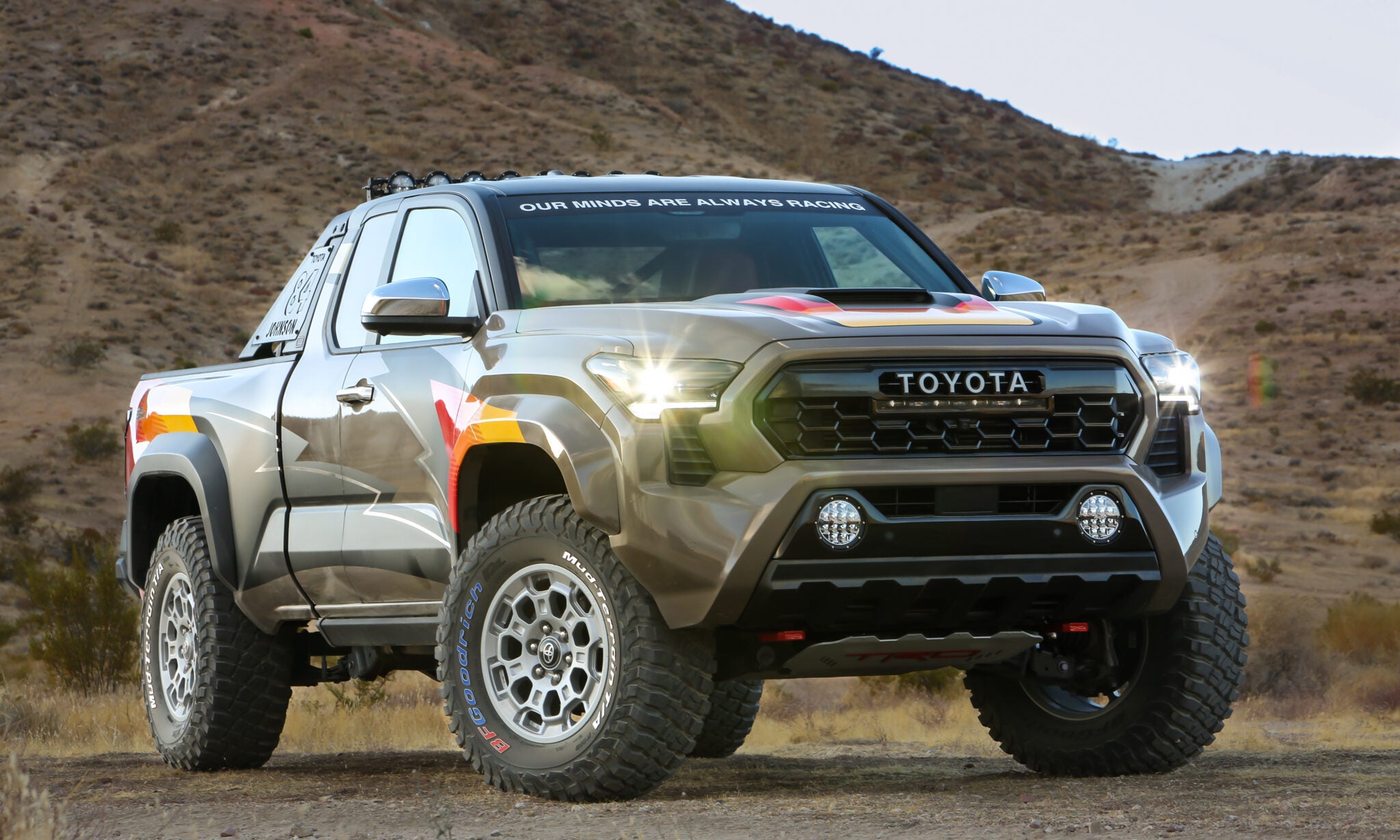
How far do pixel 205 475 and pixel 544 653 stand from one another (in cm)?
256

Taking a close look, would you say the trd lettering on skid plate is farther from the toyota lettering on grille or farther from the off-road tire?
the off-road tire

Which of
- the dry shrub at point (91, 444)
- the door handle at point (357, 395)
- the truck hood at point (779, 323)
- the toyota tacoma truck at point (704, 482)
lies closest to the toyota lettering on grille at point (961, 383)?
the toyota tacoma truck at point (704, 482)

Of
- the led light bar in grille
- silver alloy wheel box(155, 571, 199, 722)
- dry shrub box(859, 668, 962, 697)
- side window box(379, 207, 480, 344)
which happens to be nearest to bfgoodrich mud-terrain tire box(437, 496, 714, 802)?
the led light bar in grille

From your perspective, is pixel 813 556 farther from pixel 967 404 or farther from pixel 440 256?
pixel 440 256

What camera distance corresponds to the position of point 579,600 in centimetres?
564

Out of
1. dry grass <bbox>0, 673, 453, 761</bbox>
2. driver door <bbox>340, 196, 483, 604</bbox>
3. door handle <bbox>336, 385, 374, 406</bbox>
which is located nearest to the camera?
driver door <bbox>340, 196, 483, 604</bbox>

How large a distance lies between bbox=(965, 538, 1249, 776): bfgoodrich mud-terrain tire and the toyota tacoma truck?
0.01 m

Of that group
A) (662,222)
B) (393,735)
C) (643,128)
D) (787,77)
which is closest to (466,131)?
(643,128)

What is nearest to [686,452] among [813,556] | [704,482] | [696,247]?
[704,482]

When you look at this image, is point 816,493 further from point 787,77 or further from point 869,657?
point 787,77

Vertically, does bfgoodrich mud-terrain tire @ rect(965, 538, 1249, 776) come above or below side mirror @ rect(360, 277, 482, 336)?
below

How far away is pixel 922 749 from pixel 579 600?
4340 mm

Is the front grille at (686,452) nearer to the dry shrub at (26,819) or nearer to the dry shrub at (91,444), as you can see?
the dry shrub at (26,819)

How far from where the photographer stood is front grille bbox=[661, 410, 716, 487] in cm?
527
